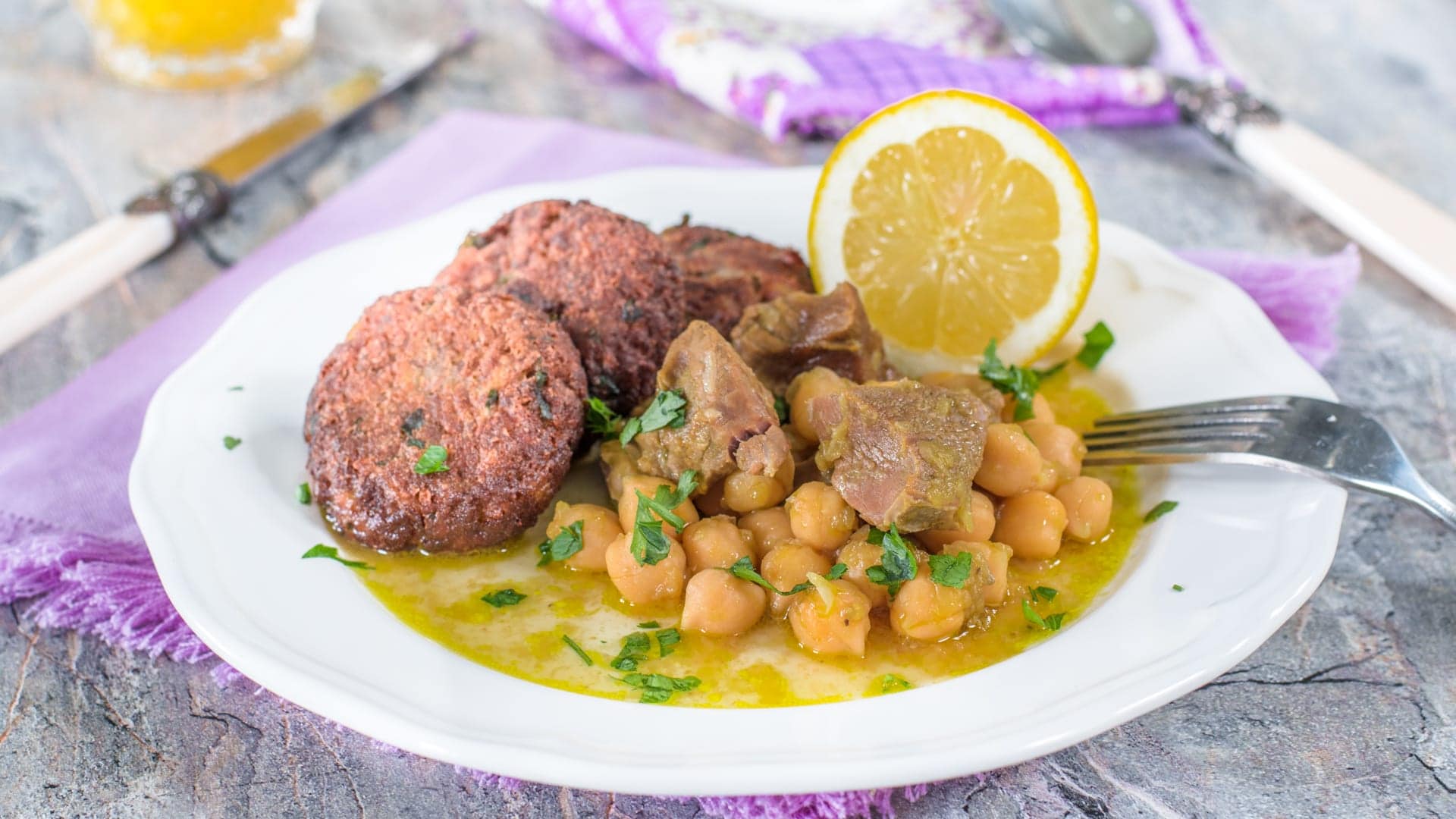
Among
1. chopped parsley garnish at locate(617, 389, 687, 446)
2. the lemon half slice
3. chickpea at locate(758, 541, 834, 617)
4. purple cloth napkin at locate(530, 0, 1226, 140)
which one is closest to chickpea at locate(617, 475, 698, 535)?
chopped parsley garnish at locate(617, 389, 687, 446)

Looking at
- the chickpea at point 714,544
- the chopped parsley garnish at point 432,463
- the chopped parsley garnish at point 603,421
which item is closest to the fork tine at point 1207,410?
the chickpea at point 714,544

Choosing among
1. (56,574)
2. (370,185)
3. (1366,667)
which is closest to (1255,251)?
(1366,667)

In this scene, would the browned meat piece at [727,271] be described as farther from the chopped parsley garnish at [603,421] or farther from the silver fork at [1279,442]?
the silver fork at [1279,442]

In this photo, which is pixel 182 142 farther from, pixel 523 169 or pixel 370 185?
pixel 523 169

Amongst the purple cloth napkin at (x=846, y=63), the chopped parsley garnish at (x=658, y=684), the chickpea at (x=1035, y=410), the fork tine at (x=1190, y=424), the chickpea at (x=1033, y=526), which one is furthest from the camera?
the purple cloth napkin at (x=846, y=63)

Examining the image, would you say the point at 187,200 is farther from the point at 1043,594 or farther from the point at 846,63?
the point at 1043,594
